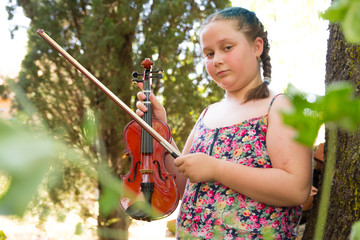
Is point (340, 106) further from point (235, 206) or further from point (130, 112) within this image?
point (130, 112)

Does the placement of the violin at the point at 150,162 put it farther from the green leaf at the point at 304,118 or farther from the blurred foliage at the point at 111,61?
the blurred foliage at the point at 111,61

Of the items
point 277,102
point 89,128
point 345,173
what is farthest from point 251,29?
point 89,128

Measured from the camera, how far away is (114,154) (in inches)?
136

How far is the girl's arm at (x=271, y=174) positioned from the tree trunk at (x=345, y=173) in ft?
0.26

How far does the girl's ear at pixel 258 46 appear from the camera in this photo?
1312 mm

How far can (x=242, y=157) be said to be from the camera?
1159 mm

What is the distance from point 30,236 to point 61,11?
6.36 ft

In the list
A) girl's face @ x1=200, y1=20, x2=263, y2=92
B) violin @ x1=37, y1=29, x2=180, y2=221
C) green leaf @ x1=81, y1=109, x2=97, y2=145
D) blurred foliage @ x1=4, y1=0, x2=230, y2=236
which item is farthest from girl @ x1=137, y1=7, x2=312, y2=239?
blurred foliage @ x1=4, y1=0, x2=230, y2=236

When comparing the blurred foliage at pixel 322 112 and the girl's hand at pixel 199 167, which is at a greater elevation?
the girl's hand at pixel 199 167

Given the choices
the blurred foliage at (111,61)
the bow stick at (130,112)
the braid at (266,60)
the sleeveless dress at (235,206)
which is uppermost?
the blurred foliage at (111,61)

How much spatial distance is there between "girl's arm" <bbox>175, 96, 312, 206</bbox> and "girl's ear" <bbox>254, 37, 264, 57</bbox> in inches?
14.2

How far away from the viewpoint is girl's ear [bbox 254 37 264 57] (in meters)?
1.31

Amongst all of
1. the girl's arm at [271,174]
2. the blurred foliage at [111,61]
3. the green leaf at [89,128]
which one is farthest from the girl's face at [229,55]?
the blurred foliage at [111,61]

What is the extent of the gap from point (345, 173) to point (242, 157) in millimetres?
295
